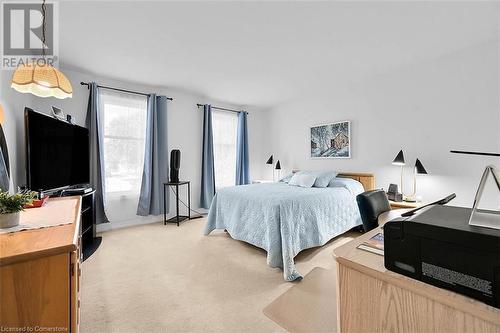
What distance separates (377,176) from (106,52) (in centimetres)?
404

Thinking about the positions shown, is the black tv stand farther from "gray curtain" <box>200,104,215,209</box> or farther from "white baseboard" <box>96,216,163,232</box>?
"gray curtain" <box>200,104,215,209</box>

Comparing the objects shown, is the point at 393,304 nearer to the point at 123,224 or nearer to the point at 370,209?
the point at 370,209

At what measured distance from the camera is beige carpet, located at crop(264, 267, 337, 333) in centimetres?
149

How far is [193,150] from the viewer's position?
4363 millimetres

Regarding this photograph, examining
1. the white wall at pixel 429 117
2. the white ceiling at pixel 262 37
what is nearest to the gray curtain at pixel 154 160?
the white ceiling at pixel 262 37

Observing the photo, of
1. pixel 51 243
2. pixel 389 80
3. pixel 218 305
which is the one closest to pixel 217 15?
pixel 51 243

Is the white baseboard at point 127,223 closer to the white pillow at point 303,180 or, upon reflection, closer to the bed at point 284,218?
the bed at point 284,218

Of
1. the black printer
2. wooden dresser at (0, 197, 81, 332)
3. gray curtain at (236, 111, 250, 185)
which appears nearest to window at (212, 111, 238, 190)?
gray curtain at (236, 111, 250, 185)

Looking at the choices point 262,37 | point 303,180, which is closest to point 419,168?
point 303,180

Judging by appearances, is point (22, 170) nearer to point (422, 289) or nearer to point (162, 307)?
point (162, 307)

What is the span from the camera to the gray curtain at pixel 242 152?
16.2ft

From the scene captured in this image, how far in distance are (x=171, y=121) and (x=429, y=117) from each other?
3969 millimetres

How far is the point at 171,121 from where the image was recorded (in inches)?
160

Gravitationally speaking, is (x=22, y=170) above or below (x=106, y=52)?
below
